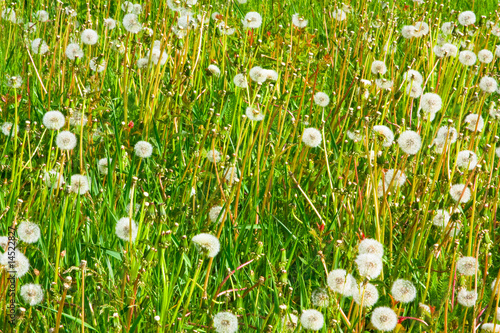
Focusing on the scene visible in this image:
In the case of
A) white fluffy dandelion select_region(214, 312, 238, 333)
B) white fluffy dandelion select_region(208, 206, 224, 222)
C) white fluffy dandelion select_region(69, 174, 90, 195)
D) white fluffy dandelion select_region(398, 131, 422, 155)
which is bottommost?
white fluffy dandelion select_region(214, 312, 238, 333)

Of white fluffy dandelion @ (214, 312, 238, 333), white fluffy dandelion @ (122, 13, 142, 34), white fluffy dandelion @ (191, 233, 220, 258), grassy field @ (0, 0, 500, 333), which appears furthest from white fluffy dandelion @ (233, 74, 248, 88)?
white fluffy dandelion @ (214, 312, 238, 333)

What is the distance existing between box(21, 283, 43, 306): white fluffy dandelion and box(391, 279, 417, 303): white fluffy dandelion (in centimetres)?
79

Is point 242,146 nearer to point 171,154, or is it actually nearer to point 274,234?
point 171,154

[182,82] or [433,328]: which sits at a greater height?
[182,82]

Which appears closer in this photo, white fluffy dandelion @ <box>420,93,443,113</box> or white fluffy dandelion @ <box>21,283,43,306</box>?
white fluffy dandelion @ <box>21,283,43,306</box>

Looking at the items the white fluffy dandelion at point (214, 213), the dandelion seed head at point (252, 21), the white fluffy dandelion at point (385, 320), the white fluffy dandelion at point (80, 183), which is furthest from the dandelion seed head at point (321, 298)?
the dandelion seed head at point (252, 21)

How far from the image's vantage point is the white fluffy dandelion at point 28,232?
1270 mm

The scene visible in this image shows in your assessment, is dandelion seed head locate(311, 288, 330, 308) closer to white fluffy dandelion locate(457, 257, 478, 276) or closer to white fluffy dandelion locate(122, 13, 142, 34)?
white fluffy dandelion locate(457, 257, 478, 276)

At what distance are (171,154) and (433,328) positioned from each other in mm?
1131

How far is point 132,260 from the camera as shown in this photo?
125 centimetres

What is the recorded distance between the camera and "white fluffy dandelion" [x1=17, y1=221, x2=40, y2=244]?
4.17 ft

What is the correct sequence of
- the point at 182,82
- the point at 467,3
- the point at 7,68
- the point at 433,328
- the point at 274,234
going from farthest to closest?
the point at 467,3, the point at 7,68, the point at 182,82, the point at 274,234, the point at 433,328

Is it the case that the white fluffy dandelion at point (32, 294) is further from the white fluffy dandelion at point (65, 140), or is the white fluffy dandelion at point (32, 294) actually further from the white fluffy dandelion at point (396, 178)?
the white fluffy dandelion at point (396, 178)

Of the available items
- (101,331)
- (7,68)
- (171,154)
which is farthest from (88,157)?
(7,68)
